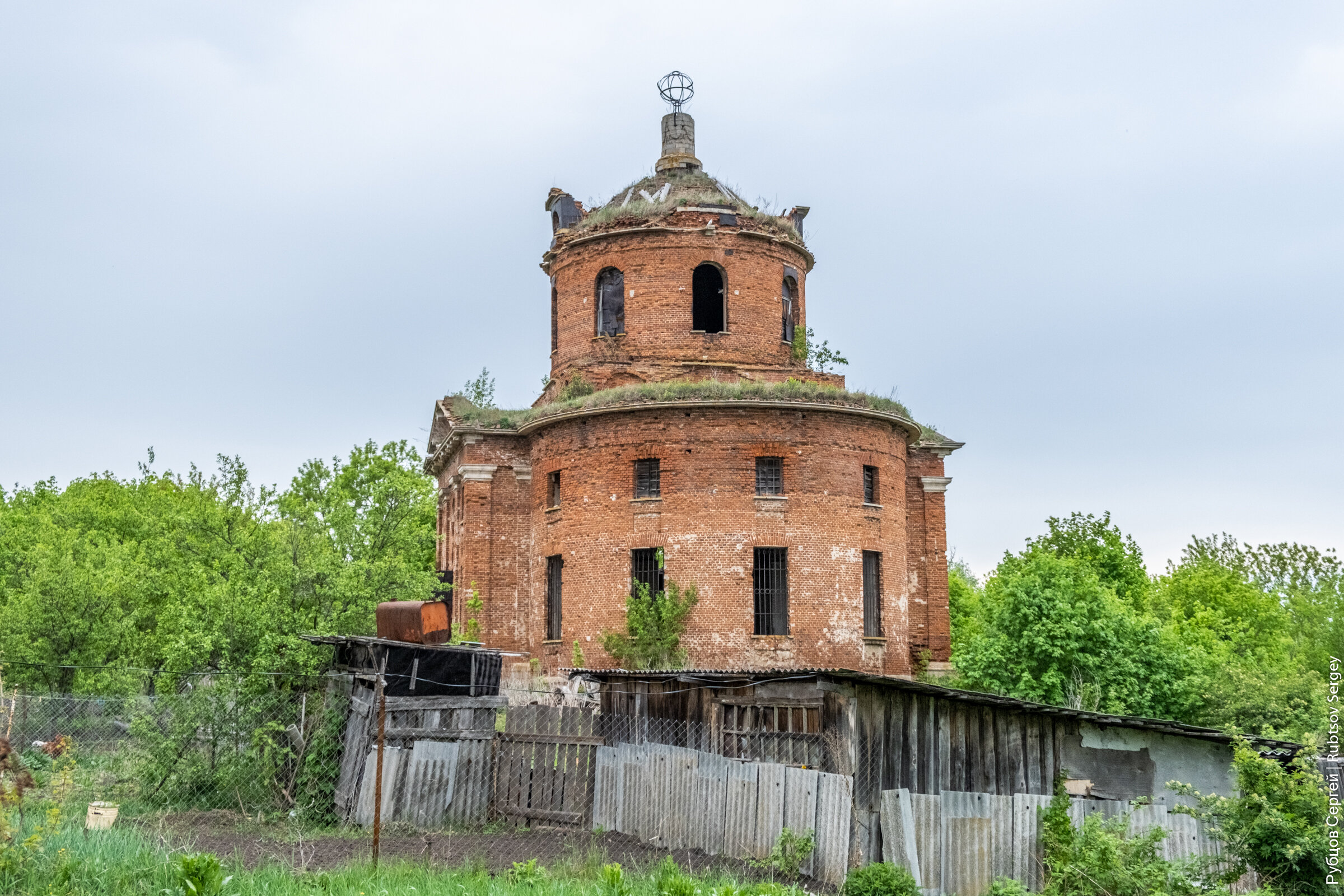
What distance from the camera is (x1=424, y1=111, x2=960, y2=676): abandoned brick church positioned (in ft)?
88.0

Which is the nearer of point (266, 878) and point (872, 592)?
point (266, 878)

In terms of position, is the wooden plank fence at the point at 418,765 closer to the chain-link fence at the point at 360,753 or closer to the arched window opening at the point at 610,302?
the chain-link fence at the point at 360,753

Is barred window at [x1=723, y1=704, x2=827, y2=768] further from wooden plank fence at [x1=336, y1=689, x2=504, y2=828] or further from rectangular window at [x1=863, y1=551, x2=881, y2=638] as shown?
rectangular window at [x1=863, y1=551, x2=881, y2=638]

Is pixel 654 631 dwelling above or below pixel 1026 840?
above

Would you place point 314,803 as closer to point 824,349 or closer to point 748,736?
point 748,736

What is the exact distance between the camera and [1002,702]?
14516 millimetres

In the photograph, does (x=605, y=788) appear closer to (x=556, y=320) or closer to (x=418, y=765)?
(x=418, y=765)

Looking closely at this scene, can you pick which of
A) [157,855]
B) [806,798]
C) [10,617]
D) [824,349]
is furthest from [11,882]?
[824,349]

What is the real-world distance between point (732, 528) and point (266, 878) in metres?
16.6

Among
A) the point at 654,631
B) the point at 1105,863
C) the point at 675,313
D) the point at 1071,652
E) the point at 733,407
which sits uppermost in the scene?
the point at 675,313

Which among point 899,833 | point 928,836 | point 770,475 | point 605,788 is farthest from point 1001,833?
point 770,475

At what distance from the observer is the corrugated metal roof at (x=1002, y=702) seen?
14039mm

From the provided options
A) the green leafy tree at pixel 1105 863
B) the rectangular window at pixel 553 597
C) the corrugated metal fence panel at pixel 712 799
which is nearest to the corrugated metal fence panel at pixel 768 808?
the corrugated metal fence panel at pixel 712 799

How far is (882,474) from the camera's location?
28391 millimetres
